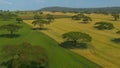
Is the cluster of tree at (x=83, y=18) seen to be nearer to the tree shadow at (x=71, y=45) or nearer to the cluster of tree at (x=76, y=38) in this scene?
the cluster of tree at (x=76, y=38)

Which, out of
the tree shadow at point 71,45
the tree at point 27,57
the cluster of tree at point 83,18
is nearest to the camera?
the tree at point 27,57

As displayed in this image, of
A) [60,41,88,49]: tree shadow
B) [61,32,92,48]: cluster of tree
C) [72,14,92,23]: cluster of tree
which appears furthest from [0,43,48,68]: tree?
[72,14,92,23]: cluster of tree

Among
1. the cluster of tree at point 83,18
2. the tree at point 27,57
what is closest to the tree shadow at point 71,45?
the tree at point 27,57

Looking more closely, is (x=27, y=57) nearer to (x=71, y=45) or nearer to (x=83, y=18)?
(x=71, y=45)

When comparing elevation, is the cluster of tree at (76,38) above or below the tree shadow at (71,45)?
above

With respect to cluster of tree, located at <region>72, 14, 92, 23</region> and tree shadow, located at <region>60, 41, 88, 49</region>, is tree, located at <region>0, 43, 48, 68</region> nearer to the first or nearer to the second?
tree shadow, located at <region>60, 41, 88, 49</region>

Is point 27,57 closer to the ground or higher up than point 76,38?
higher up

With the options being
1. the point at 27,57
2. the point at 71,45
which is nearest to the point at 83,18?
the point at 71,45

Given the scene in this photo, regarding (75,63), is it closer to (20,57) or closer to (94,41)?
(20,57)

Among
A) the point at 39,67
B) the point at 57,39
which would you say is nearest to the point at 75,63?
the point at 39,67

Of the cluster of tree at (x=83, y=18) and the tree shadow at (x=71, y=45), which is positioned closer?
the tree shadow at (x=71, y=45)

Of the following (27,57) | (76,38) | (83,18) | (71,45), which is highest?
(27,57)
